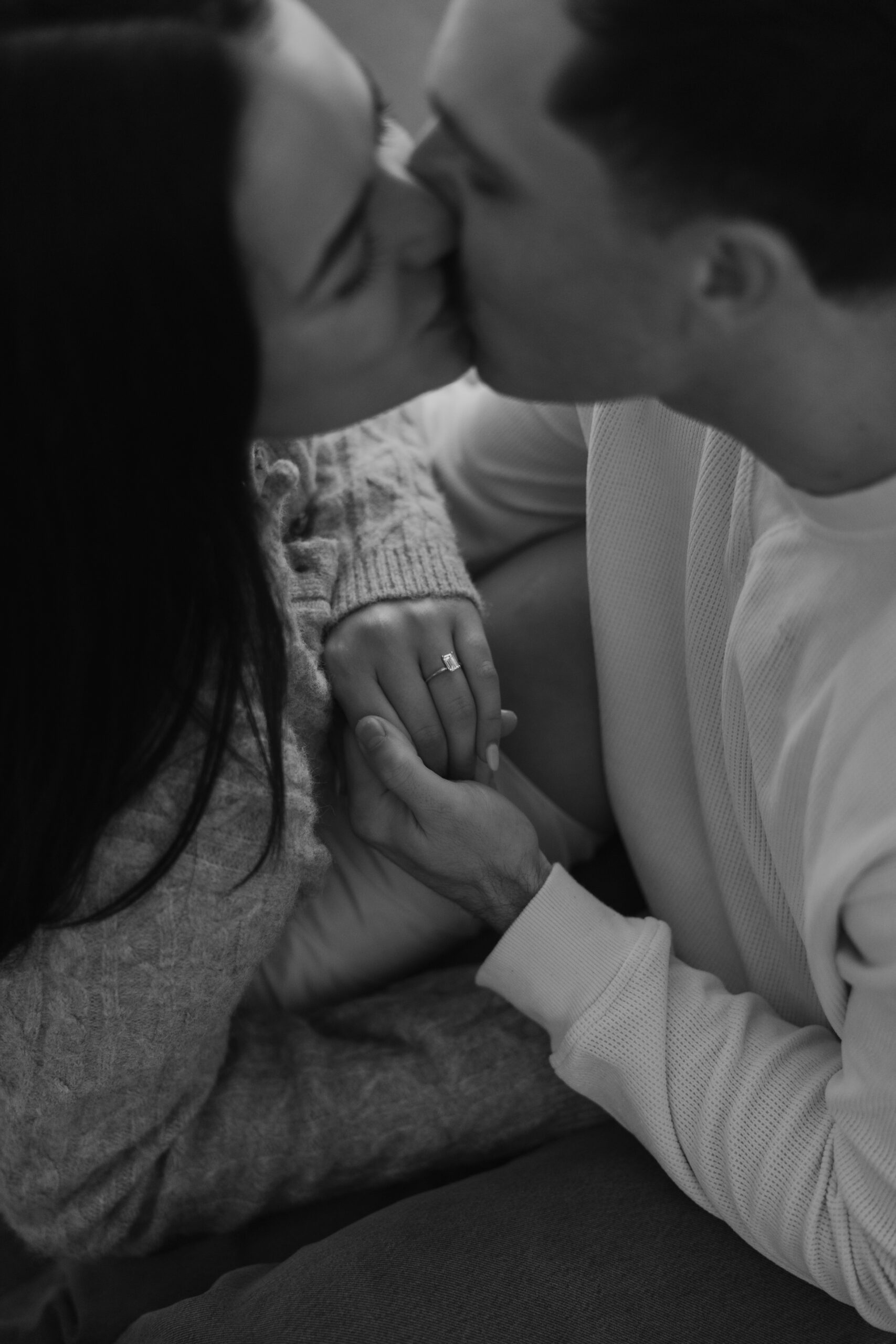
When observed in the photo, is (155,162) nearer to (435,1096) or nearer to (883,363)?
(883,363)

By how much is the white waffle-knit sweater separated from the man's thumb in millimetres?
127

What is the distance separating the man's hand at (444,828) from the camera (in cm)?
86

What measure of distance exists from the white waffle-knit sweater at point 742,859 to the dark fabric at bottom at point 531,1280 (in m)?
0.03

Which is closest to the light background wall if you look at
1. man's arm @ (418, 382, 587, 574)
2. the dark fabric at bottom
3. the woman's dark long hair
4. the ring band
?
man's arm @ (418, 382, 587, 574)

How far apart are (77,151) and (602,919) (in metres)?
0.59

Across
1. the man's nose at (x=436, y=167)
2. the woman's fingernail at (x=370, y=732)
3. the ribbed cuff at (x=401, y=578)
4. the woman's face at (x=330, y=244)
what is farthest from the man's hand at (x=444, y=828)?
the man's nose at (x=436, y=167)

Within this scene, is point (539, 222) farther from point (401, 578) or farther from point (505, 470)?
point (505, 470)

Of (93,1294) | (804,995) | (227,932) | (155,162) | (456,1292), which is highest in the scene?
(155,162)

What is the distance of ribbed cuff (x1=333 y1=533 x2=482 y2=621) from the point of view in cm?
95

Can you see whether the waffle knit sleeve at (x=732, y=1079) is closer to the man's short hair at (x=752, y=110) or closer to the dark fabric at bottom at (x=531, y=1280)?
the dark fabric at bottom at (x=531, y=1280)

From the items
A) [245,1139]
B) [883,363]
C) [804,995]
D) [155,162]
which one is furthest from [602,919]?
[155,162]

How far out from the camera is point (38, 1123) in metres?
0.84

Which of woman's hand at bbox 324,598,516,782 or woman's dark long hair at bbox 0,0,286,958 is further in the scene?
woman's hand at bbox 324,598,516,782

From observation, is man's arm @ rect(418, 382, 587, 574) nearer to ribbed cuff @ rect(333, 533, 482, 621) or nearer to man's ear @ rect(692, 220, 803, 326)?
ribbed cuff @ rect(333, 533, 482, 621)
